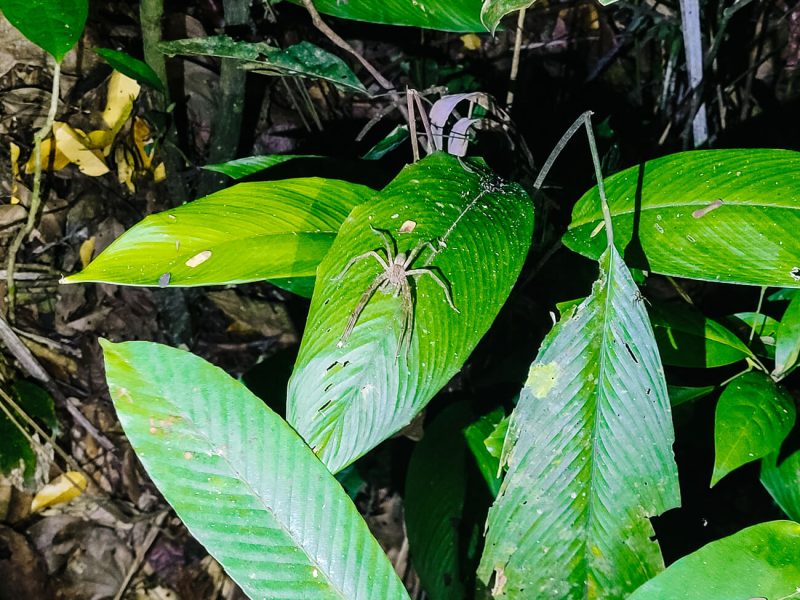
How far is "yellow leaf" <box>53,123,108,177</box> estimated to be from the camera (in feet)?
4.65

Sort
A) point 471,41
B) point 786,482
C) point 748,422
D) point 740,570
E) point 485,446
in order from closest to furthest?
point 740,570, point 748,422, point 786,482, point 485,446, point 471,41

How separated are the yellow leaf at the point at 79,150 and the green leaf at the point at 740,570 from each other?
136 cm

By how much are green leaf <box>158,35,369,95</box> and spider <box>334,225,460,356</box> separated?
34cm

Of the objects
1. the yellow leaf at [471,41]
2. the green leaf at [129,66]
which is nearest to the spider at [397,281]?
the green leaf at [129,66]

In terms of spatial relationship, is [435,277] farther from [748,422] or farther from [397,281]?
[748,422]

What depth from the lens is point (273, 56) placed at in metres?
0.92

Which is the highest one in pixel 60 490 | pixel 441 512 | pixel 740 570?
pixel 740 570

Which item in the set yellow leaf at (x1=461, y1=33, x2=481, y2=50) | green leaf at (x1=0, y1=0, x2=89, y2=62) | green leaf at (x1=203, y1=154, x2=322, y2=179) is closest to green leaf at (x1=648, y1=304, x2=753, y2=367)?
green leaf at (x1=203, y1=154, x2=322, y2=179)

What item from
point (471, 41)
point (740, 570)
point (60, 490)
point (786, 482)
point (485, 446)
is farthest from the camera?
point (471, 41)

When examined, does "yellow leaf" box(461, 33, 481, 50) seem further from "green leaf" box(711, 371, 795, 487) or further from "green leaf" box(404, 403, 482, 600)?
"green leaf" box(711, 371, 795, 487)

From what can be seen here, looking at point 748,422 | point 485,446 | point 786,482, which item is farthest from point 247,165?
point 786,482

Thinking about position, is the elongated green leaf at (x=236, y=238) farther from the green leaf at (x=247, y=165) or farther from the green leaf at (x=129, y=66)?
the green leaf at (x=129, y=66)

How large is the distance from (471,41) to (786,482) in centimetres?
129

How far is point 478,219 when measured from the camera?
72cm
